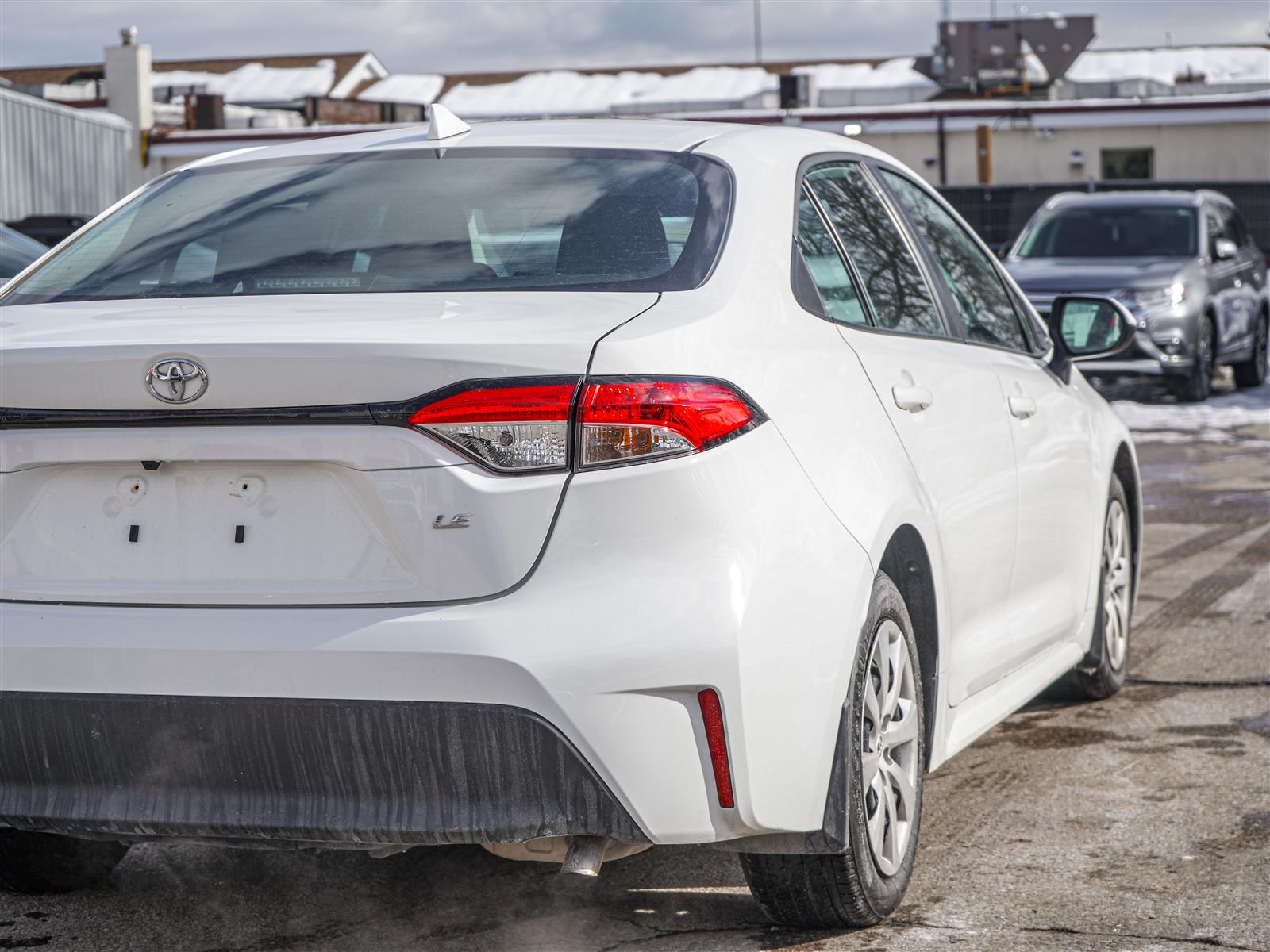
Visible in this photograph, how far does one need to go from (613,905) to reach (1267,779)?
185cm

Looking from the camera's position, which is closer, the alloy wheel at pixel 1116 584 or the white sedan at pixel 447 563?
the white sedan at pixel 447 563

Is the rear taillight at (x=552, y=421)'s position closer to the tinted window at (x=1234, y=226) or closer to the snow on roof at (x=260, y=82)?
the tinted window at (x=1234, y=226)

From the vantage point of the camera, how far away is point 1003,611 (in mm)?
4102

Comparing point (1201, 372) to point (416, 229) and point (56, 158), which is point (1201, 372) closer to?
point (416, 229)

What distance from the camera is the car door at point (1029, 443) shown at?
4.22 meters

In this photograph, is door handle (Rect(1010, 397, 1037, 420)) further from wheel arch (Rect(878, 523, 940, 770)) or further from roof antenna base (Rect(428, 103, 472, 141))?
roof antenna base (Rect(428, 103, 472, 141))

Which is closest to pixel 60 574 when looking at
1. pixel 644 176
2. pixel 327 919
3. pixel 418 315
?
pixel 418 315

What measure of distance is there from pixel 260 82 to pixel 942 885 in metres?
51.5

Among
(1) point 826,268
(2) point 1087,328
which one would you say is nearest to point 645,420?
(1) point 826,268

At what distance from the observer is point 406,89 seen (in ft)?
171

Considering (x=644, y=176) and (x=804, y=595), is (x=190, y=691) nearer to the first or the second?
(x=804, y=595)

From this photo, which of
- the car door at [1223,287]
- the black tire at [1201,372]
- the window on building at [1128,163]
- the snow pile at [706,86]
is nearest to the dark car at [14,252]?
the black tire at [1201,372]

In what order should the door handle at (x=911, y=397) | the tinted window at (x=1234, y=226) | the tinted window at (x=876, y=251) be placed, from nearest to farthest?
the door handle at (x=911, y=397) → the tinted window at (x=876, y=251) → the tinted window at (x=1234, y=226)

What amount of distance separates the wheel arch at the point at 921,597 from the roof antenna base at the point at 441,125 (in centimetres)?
129
